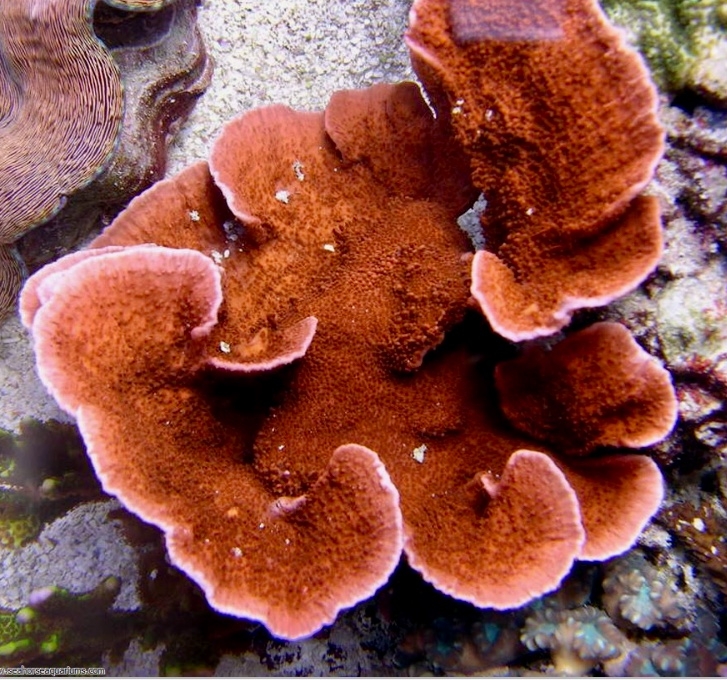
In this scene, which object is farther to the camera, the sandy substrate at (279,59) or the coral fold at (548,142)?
the sandy substrate at (279,59)

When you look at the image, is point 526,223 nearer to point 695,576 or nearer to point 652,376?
point 652,376

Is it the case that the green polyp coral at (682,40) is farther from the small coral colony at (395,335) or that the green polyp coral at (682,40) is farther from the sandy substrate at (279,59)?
the sandy substrate at (279,59)

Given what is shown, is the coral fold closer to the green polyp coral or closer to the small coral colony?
the small coral colony

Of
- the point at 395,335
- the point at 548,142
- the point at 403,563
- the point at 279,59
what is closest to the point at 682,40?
the point at 548,142

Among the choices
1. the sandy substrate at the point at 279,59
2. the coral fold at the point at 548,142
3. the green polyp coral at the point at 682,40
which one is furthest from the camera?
the sandy substrate at the point at 279,59

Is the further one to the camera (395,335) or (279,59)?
(279,59)

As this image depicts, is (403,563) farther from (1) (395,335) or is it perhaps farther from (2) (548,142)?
(2) (548,142)

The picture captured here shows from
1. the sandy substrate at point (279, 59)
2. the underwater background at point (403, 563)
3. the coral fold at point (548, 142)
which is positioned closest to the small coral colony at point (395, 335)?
the coral fold at point (548, 142)
